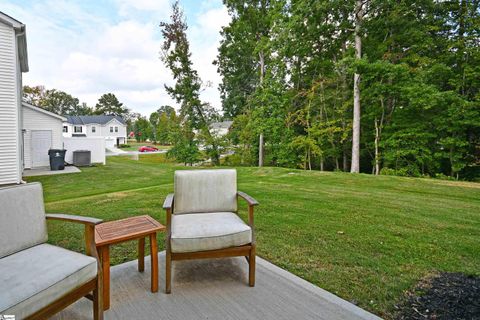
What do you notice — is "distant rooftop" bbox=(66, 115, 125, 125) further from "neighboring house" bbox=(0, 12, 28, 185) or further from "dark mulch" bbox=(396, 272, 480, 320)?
"dark mulch" bbox=(396, 272, 480, 320)

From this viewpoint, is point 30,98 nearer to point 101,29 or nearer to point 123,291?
point 101,29

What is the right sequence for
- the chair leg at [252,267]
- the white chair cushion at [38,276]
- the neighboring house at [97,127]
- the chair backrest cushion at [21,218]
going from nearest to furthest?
the white chair cushion at [38,276], the chair backrest cushion at [21,218], the chair leg at [252,267], the neighboring house at [97,127]

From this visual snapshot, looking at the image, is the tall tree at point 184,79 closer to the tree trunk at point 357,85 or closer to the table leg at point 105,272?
the tree trunk at point 357,85

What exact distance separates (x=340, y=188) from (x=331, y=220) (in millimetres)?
2792

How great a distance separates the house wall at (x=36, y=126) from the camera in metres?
11.1

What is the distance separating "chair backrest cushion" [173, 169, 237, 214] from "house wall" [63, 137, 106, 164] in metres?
12.6

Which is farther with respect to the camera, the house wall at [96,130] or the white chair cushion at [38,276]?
the house wall at [96,130]

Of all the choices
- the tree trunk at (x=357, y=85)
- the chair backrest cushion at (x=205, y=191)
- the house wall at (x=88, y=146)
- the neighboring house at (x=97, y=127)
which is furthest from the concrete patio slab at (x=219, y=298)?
the neighboring house at (x=97, y=127)

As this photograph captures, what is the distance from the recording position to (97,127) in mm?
33531

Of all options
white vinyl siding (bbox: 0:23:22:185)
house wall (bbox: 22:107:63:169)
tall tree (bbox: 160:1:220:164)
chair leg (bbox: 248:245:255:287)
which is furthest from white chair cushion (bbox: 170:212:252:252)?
tall tree (bbox: 160:1:220:164)

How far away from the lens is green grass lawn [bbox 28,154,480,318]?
230cm

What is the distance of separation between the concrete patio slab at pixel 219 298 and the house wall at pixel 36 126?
1209cm

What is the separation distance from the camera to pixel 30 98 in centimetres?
3425

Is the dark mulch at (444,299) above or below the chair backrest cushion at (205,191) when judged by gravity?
below
